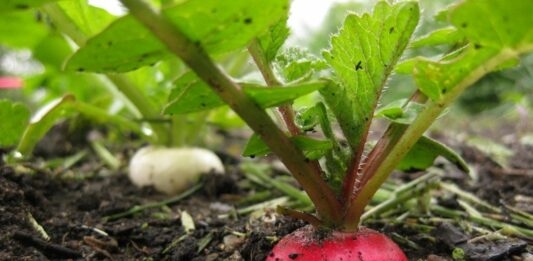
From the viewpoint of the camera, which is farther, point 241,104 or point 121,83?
point 121,83

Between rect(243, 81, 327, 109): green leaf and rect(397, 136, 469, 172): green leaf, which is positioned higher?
rect(243, 81, 327, 109): green leaf

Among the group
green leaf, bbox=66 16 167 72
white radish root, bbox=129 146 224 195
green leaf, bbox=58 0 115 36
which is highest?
green leaf, bbox=58 0 115 36

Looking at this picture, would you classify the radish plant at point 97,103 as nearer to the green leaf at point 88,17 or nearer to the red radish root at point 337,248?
the green leaf at point 88,17

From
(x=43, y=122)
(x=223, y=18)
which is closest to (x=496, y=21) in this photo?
(x=223, y=18)

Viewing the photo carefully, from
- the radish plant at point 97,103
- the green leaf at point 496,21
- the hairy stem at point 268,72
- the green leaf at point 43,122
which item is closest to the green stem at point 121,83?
the radish plant at point 97,103

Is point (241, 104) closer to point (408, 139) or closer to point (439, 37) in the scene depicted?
point (408, 139)

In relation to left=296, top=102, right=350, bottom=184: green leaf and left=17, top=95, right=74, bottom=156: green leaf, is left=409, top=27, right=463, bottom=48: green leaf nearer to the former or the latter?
left=296, top=102, right=350, bottom=184: green leaf

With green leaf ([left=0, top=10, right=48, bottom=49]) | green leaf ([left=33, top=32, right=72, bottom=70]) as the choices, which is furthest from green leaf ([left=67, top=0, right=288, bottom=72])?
green leaf ([left=33, top=32, right=72, bottom=70])

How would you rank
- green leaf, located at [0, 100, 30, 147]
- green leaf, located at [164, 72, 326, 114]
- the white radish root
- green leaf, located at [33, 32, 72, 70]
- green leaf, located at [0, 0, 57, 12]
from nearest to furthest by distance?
green leaf, located at [0, 0, 57, 12] < green leaf, located at [164, 72, 326, 114] < green leaf, located at [0, 100, 30, 147] < the white radish root < green leaf, located at [33, 32, 72, 70]
